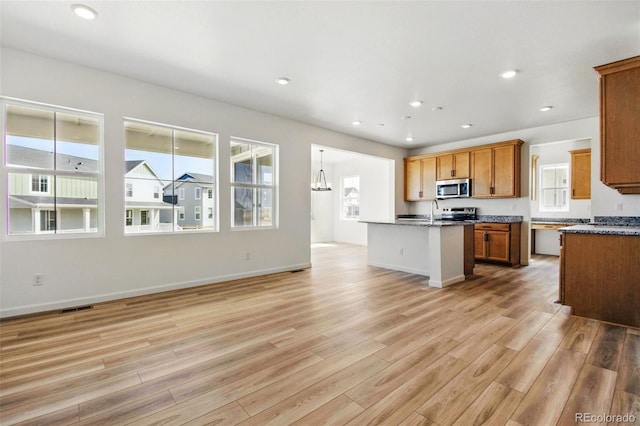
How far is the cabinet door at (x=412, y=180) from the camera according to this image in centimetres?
765

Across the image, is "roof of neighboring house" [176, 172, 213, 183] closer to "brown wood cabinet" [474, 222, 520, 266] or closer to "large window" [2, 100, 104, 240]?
"large window" [2, 100, 104, 240]

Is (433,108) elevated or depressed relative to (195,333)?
elevated

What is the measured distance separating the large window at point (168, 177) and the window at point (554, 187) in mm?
8260

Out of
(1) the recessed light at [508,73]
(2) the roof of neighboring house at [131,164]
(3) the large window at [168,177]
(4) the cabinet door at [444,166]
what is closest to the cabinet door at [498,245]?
(4) the cabinet door at [444,166]

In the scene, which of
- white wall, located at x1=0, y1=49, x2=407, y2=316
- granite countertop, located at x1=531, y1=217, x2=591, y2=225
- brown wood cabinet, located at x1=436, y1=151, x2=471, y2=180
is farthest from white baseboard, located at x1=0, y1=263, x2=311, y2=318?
granite countertop, located at x1=531, y1=217, x2=591, y2=225

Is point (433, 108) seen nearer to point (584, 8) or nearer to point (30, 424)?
point (584, 8)

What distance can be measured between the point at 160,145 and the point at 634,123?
18.1ft

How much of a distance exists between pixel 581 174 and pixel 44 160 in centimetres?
1012

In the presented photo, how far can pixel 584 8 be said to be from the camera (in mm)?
2391

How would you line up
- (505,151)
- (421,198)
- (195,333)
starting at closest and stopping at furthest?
(195,333), (505,151), (421,198)

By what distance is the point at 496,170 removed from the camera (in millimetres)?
6203

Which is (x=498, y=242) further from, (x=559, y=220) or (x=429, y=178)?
(x=559, y=220)

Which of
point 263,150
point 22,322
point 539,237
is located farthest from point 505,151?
point 22,322

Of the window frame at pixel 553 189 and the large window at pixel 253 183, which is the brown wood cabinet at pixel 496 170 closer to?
the window frame at pixel 553 189
